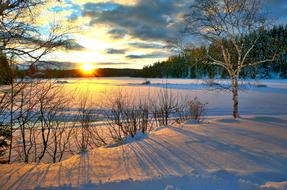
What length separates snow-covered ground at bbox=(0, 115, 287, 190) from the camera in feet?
12.8

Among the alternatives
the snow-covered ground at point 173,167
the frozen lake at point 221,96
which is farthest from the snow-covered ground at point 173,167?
the frozen lake at point 221,96

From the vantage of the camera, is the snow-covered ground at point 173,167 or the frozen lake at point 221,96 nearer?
the snow-covered ground at point 173,167

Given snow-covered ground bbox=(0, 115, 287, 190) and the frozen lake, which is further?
the frozen lake

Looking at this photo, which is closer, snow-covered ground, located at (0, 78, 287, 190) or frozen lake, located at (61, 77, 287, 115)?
snow-covered ground, located at (0, 78, 287, 190)

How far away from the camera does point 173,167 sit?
14.9 feet

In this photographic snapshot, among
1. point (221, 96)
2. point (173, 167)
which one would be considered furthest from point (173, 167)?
point (221, 96)

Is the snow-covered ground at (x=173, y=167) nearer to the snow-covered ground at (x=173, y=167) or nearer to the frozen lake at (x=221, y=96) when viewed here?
the snow-covered ground at (x=173, y=167)

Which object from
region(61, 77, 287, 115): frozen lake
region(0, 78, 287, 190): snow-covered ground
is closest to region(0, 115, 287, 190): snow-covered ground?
region(0, 78, 287, 190): snow-covered ground

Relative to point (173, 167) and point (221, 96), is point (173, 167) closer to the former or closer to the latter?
point (173, 167)

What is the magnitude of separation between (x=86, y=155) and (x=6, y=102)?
254 cm

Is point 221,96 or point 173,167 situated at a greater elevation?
point 173,167

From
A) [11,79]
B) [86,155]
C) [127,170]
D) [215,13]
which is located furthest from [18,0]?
[215,13]

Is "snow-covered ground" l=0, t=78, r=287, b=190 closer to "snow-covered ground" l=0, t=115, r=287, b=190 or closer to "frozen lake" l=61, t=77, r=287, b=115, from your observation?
"snow-covered ground" l=0, t=115, r=287, b=190

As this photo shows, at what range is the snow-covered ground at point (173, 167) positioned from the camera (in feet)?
12.8
